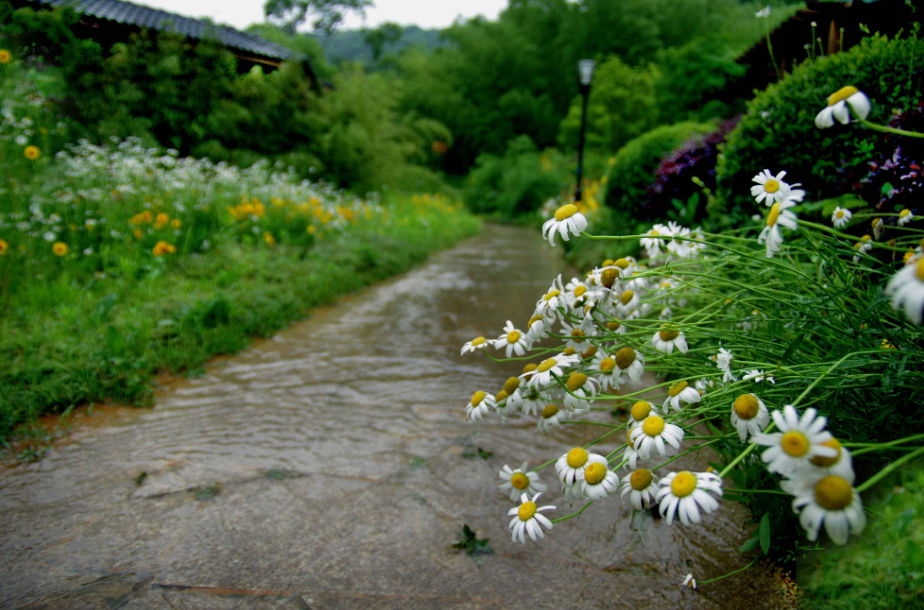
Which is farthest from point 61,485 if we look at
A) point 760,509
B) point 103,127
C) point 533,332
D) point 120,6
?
point 120,6

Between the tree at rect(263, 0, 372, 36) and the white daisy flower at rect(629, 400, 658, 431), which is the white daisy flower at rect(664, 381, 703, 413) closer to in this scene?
the white daisy flower at rect(629, 400, 658, 431)

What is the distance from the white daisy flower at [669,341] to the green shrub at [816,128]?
1922mm

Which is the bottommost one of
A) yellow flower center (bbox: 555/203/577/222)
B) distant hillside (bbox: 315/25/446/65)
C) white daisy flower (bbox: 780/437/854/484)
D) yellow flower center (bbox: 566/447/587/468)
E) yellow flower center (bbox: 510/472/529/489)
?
yellow flower center (bbox: 510/472/529/489)

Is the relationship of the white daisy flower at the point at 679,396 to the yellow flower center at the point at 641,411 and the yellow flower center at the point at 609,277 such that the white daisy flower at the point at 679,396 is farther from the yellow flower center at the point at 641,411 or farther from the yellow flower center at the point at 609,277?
the yellow flower center at the point at 609,277

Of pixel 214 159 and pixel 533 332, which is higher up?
pixel 214 159

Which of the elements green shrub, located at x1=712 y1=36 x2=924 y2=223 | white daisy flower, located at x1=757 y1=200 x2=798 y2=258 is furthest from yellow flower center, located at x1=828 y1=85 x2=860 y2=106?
green shrub, located at x1=712 y1=36 x2=924 y2=223

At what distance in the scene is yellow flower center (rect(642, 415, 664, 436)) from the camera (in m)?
1.13

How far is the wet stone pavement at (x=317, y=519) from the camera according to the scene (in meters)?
1.44

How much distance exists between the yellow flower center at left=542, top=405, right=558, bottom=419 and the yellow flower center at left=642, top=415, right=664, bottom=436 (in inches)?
17.3

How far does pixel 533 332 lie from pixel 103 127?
8.58m

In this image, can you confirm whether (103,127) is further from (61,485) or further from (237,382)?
(61,485)

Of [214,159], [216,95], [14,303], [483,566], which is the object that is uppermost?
[216,95]

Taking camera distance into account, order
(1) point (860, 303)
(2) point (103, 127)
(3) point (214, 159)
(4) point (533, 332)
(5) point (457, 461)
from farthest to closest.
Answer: (3) point (214, 159), (2) point (103, 127), (5) point (457, 461), (4) point (533, 332), (1) point (860, 303)

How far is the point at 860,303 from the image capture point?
1.42m
